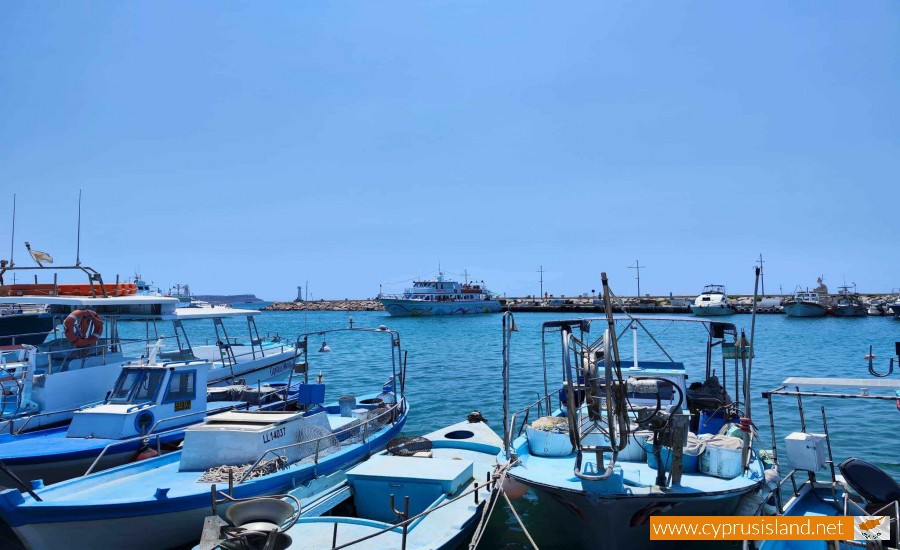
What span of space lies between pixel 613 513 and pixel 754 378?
79.9ft

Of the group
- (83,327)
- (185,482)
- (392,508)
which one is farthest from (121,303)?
(392,508)

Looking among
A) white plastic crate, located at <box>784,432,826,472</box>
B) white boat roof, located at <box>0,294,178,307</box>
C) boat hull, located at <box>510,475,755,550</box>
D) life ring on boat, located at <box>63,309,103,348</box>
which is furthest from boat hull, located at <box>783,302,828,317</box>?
life ring on boat, located at <box>63,309,103,348</box>

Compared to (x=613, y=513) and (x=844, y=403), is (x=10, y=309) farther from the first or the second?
(x=844, y=403)

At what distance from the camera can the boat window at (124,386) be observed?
523 inches

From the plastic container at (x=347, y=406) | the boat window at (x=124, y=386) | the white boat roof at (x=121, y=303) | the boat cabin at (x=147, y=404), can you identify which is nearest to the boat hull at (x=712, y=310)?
the plastic container at (x=347, y=406)

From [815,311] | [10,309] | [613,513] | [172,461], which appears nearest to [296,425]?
[172,461]

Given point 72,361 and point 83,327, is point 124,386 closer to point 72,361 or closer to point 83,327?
point 72,361

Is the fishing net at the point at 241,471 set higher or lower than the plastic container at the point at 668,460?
lower

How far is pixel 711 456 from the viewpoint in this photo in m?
9.62

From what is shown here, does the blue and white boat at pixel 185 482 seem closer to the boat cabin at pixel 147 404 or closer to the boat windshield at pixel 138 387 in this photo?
the boat cabin at pixel 147 404

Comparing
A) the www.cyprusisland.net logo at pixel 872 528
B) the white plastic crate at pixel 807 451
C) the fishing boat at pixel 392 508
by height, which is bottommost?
the fishing boat at pixel 392 508

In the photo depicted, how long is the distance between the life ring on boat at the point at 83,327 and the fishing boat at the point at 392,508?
940cm

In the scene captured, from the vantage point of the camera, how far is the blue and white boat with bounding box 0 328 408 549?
8.56m

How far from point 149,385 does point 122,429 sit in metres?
1.24
